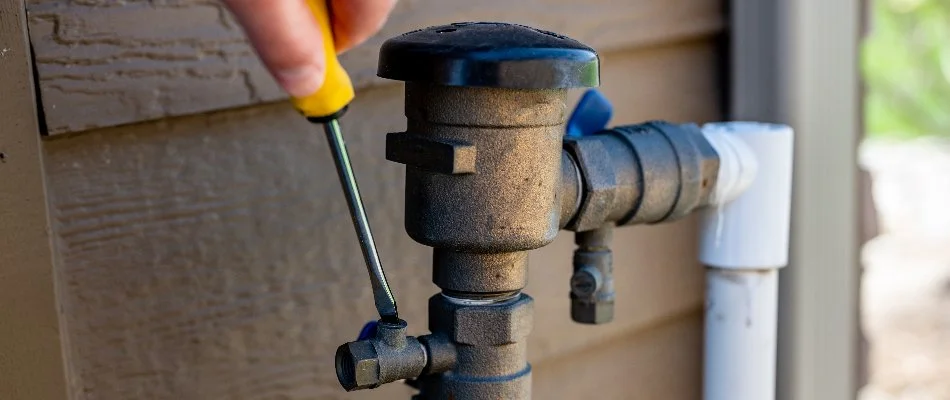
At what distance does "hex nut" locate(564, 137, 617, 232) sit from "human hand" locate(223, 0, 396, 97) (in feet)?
0.76

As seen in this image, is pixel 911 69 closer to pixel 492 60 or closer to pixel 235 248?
pixel 235 248

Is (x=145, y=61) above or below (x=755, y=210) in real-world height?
above

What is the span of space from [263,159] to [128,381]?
0.20 m

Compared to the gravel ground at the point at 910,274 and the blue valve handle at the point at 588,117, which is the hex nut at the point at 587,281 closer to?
the blue valve handle at the point at 588,117

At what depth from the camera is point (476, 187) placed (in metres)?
0.66

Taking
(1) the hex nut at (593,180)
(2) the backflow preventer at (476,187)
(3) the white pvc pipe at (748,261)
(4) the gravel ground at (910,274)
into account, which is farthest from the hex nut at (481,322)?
(4) the gravel ground at (910,274)

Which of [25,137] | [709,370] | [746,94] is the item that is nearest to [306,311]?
[25,137]

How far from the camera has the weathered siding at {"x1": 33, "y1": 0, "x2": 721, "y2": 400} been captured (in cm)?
77

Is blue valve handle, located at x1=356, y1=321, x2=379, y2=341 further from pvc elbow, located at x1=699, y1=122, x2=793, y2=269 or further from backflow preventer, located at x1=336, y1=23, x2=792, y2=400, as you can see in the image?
pvc elbow, located at x1=699, y1=122, x2=793, y2=269

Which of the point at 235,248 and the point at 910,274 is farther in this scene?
the point at 910,274

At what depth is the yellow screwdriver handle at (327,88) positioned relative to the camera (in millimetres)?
552

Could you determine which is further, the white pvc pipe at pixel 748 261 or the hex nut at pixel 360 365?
the white pvc pipe at pixel 748 261

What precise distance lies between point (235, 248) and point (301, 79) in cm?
34

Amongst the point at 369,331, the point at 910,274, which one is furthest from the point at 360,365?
the point at 910,274
